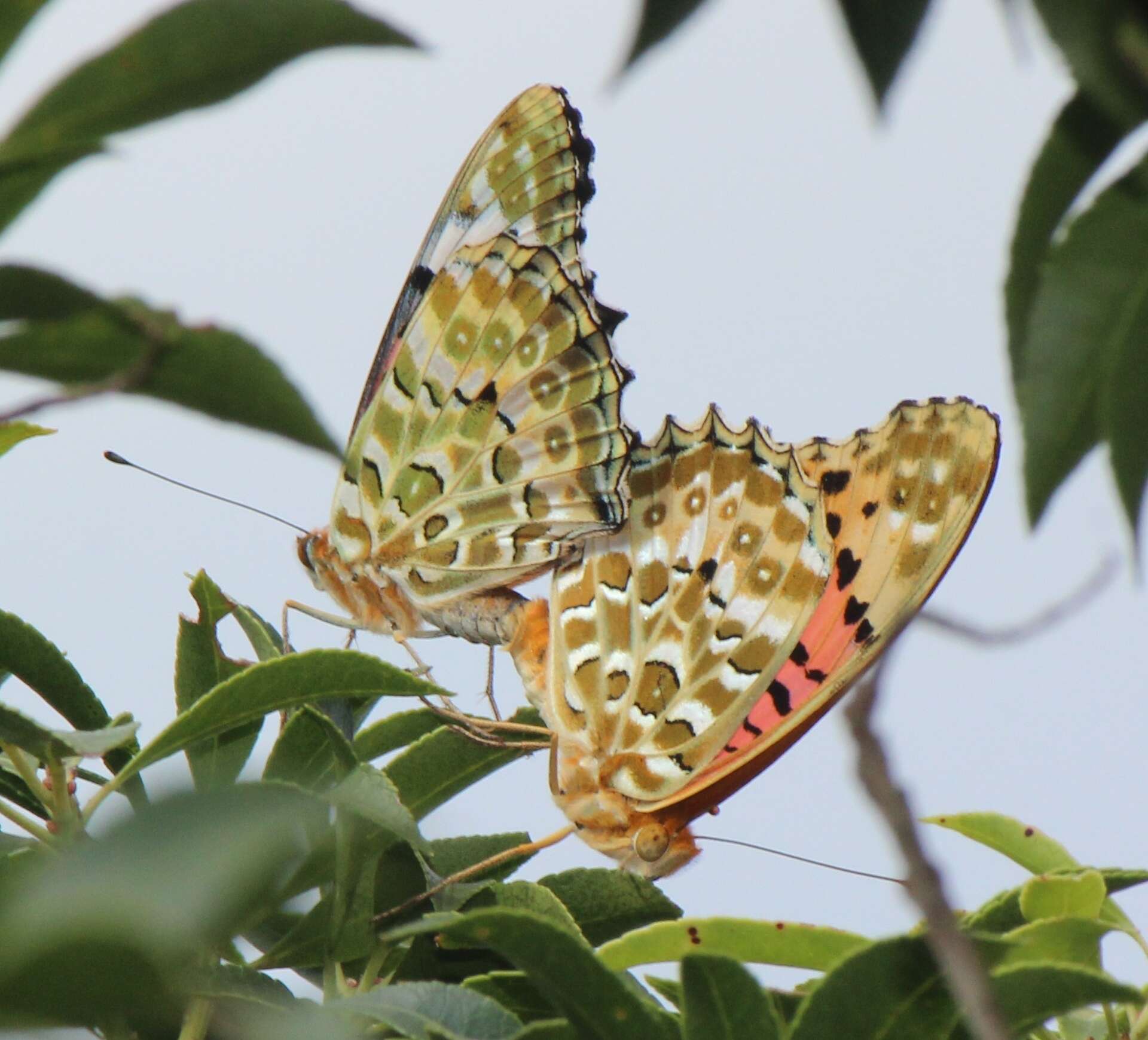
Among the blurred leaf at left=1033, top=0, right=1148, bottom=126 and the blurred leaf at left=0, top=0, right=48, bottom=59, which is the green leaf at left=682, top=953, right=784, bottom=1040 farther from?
the blurred leaf at left=0, top=0, right=48, bottom=59

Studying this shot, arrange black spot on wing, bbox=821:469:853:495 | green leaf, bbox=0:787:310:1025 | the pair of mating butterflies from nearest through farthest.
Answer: green leaf, bbox=0:787:310:1025
the pair of mating butterflies
black spot on wing, bbox=821:469:853:495

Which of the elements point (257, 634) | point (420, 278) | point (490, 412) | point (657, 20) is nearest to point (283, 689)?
point (257, 634)

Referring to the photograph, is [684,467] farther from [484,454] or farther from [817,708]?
[817,708]

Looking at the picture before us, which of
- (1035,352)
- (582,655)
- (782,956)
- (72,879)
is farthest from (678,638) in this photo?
(72,879)

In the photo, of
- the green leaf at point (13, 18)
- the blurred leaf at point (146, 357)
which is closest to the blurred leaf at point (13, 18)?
the green leaf at point (13, 18)

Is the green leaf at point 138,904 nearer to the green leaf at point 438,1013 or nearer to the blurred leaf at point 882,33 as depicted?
the blurred leaf at point 882,33

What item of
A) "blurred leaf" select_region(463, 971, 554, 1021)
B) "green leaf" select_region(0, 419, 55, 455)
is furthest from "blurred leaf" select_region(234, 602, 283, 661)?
"blurred leaf" select_region(463, 971, 554, 1021)
